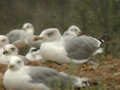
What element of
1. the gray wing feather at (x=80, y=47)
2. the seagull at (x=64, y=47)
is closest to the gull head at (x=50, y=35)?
the seagull at (x=64, y=47)

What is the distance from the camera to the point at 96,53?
288 inches

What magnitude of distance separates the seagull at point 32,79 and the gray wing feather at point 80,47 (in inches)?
73.3

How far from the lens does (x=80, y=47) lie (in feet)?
23.2

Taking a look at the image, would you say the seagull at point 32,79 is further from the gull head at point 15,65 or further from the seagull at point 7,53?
the seagull at point 7,53

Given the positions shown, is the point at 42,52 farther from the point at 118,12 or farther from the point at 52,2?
the point at 52,2

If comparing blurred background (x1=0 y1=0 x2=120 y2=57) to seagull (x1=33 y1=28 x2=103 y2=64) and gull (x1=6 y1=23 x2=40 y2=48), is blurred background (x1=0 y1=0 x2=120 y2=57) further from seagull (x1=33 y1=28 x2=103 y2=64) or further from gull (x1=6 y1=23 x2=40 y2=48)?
seagull (x1=33 y1=28 x2=103 y2=64)

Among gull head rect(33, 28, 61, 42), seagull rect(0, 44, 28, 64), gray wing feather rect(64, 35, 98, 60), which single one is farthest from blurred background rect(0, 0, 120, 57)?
seagull rect(0, 44, 28, 64)

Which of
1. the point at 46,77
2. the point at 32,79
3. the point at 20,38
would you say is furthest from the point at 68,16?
the point at 32,79

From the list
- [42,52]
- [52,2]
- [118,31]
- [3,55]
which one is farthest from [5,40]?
[52,2]

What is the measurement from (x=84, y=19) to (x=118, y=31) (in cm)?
103

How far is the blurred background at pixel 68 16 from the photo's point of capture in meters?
10.3

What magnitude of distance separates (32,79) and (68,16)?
9547mm

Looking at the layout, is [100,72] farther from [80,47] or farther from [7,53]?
[7,53]

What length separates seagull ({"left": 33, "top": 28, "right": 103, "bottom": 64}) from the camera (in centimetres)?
663
